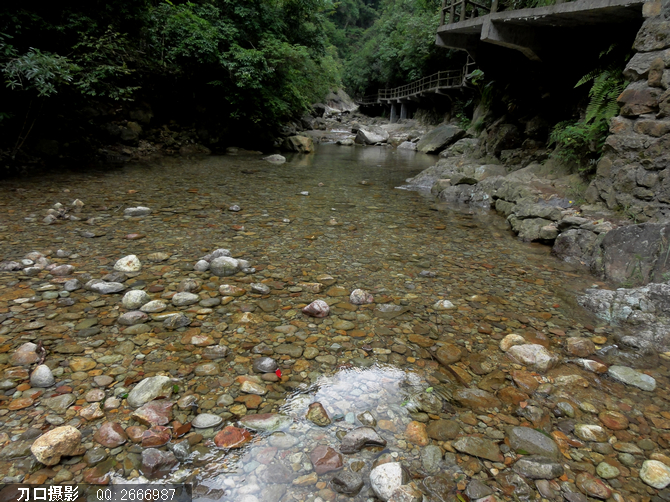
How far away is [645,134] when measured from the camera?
170 inches

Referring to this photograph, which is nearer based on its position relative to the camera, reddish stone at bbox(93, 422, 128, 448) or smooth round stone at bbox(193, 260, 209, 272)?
reddish stone at bbox(93, 422, 128, 448)

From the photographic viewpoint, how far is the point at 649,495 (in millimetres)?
1582

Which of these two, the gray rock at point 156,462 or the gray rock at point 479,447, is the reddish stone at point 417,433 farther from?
the gray rock at point 156,462

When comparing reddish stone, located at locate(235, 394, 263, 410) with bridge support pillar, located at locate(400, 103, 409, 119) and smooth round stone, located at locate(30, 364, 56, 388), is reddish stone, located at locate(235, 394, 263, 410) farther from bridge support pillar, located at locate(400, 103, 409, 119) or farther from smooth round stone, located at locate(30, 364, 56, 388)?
bridge support pillar, located at locate(400, 103, 409, 119)

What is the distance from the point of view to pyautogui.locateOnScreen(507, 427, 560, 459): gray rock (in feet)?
5.84

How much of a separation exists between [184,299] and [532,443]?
253 centimetres

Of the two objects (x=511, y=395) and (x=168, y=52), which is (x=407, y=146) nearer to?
(x=168, y=52)

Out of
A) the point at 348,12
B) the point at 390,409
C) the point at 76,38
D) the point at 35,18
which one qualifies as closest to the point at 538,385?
the point at 390,409

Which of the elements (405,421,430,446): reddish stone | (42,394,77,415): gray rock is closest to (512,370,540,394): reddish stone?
(405,421,430,446): reddish stone

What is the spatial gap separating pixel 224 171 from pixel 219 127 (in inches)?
205

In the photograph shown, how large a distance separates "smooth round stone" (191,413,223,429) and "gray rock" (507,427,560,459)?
1.47m

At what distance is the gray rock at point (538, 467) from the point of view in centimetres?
166

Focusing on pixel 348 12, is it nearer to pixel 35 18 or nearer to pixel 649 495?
pixel 35 18

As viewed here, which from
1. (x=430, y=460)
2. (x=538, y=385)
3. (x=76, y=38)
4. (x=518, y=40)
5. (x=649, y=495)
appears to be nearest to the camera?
(x=649, y=495)
